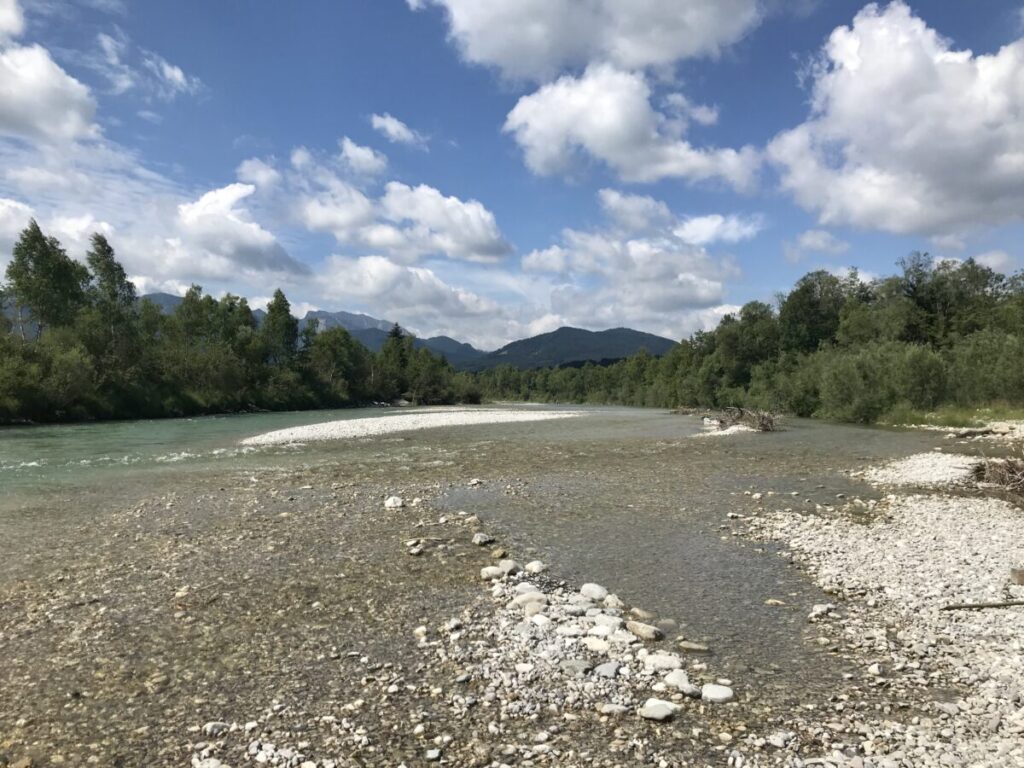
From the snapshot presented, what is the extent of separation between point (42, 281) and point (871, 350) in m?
97.1

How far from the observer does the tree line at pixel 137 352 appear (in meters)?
60.6

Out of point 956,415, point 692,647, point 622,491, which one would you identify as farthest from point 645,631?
point 956,415

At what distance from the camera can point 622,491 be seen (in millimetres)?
19609

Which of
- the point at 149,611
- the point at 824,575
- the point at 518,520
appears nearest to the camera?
the point at 149,611

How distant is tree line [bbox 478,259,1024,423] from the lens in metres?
52.7

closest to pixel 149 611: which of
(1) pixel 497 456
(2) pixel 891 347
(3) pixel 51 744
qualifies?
(3) pixel 51 744

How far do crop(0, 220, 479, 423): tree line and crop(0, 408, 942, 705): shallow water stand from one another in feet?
70.3

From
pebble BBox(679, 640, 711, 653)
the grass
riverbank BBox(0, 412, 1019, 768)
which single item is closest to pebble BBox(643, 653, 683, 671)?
riverbank BBox(0, 412, 1019, 768)

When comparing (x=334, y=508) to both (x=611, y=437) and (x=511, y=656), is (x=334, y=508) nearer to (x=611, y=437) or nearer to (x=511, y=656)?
(x=511, y=656)

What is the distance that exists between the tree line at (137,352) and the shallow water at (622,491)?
70.3 ft

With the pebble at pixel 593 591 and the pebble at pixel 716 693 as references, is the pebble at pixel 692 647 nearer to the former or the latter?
the pebble at pixel 716 693

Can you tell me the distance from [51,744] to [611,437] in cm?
3812

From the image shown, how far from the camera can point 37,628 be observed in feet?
27.3

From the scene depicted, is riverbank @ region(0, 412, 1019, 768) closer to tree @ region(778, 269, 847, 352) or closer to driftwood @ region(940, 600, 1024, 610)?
driftwood @ region(940, 600, 1024, 610)
